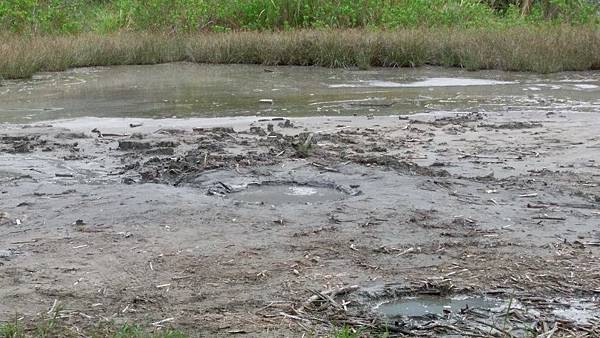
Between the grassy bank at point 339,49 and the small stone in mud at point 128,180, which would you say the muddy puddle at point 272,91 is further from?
the small stone in mud at point 128,180

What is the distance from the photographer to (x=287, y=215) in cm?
586

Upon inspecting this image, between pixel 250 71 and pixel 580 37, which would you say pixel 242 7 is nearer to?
pixel 250 71

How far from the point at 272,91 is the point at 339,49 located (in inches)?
142

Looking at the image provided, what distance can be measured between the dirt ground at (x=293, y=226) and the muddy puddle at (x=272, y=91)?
7.86 ft

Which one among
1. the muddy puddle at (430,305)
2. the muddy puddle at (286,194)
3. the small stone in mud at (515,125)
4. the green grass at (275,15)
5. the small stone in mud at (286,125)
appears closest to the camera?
the muddy puddle at (430,305)

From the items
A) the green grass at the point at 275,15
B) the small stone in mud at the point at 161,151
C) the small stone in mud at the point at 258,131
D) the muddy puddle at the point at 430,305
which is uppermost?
the muddy puddle at the point at 430,305

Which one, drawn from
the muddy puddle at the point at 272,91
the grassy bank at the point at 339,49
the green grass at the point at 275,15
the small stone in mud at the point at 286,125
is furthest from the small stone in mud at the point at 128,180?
the green grass at the point at 275,15

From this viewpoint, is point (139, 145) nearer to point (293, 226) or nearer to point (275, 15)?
point (293, 226)

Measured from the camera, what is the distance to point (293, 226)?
559cm

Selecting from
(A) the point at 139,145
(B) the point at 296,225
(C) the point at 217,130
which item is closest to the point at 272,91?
(C) the point at 217,130

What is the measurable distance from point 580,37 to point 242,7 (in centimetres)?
842

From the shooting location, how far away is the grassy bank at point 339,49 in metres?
16.2

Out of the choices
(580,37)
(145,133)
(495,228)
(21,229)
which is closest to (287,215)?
(495,228)

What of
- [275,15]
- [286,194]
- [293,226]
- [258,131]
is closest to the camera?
[293,226]
